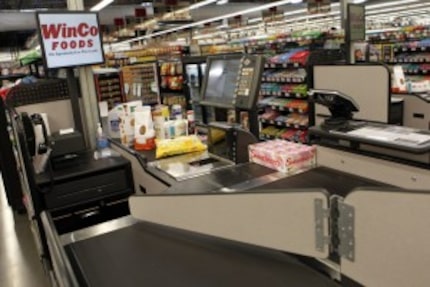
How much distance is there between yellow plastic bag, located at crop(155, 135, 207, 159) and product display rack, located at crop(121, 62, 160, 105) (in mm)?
3871

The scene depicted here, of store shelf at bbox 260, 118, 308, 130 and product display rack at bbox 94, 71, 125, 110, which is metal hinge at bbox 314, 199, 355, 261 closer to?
product display rack at bbox 94, 71, 125, 110

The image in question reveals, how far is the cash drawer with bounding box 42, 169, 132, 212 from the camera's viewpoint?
8.50 feet

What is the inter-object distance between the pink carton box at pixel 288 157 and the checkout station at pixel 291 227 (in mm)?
56

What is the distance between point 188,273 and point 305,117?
16.6 feet

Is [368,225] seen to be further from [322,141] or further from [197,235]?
[322,141]

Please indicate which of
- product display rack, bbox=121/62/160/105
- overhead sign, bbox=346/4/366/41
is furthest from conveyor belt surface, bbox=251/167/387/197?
product display rack, bbox=121/62/160/105

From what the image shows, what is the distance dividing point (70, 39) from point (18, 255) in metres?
2.08

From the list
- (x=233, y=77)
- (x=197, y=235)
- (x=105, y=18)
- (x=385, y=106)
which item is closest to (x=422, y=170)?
(x=197, y=235)

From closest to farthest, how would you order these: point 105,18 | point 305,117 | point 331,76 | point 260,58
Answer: point 260,58, point 331,76, point 305,117, point 105,18

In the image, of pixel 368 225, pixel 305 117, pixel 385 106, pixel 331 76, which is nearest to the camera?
pixel 368 225

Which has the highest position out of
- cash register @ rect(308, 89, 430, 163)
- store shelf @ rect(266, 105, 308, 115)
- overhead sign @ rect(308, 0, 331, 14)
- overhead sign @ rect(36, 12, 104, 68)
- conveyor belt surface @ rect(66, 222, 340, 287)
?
overhead sign @ rect(308, 0, 331, 14)

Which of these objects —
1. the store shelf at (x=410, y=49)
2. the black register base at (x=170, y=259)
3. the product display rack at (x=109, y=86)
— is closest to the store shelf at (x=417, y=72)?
the store shelf at (x=410, y=49)

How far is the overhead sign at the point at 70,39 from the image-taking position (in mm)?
2969

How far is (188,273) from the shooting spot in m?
1.25
